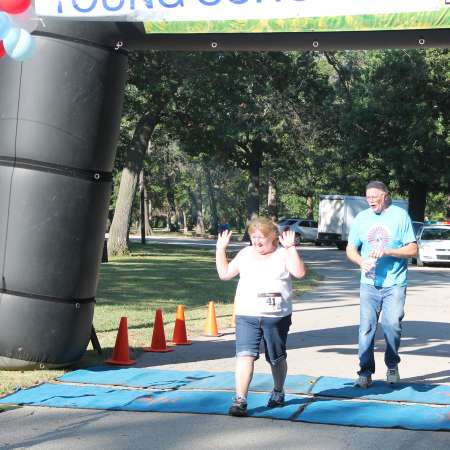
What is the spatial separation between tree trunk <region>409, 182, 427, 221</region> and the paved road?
3143 centimetres

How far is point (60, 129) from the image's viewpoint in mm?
8406

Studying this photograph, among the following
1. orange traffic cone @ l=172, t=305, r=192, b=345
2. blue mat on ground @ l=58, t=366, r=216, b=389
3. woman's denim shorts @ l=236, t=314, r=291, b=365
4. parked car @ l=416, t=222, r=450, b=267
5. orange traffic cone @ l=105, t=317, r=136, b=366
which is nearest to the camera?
woman's denim shorts @ l=236, t=314, r=291, b=365

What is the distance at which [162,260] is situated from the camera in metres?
31.7

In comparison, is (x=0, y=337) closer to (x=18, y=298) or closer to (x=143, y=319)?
(x=18, y=298)

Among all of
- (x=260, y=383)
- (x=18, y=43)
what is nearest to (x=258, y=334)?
(x=260, y=383)

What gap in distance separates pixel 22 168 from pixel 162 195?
9026cm

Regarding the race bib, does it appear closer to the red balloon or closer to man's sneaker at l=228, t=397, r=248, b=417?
man's sneaker at l=228, t=397, r=248, b=417

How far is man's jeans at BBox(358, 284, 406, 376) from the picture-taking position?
26.4 ft

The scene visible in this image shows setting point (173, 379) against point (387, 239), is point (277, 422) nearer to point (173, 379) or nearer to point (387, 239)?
point (173, 379)

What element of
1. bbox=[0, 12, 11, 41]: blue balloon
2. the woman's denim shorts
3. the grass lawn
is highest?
bbox=[0, 12, 11, 41]: blue balloon

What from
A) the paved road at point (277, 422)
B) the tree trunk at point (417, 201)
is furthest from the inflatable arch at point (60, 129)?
the tree trunk at point (417, 201)

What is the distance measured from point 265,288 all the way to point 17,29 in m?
3.26

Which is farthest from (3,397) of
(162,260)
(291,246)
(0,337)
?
(162,260)

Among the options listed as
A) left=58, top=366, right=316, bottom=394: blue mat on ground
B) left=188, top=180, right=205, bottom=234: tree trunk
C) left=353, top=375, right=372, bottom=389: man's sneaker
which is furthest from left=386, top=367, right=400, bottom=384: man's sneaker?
left=188, top=180, right=205, bottom=234: tree trunk
